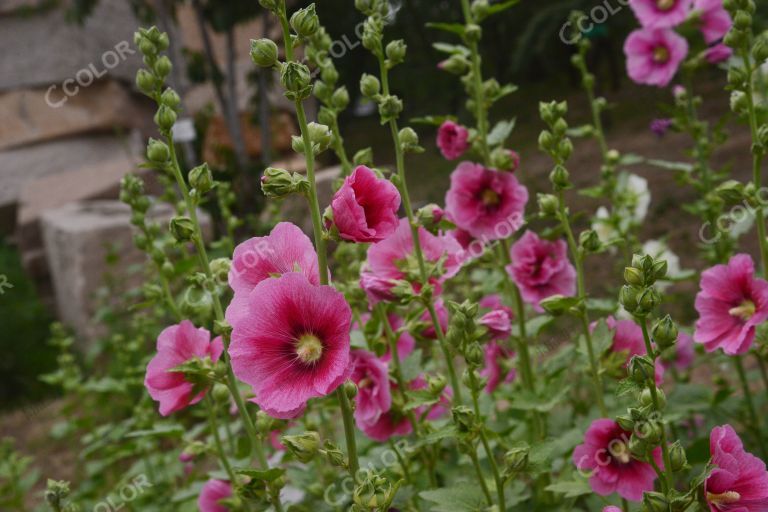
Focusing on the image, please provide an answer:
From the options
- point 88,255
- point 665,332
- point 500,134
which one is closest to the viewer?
point 665,332

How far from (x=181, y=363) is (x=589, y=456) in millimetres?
588

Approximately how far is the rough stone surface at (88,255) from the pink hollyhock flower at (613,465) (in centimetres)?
355

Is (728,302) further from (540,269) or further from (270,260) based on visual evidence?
(270,260)

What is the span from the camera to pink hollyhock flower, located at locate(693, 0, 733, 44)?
1.64 meters

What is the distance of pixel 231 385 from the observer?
103 centimetres

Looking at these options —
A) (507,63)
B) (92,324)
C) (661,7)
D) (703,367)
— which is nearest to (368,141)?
(507,63)

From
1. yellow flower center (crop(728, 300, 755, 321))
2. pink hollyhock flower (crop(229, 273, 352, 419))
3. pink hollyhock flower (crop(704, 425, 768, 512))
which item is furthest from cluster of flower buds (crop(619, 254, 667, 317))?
yellow flower center (crop(728, 300, 755, 321))

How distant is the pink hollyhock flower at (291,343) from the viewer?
31.0 inches

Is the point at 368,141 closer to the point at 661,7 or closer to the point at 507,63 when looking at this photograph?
the point at 507,63

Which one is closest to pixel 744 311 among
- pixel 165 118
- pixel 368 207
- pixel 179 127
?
pixel 368 207

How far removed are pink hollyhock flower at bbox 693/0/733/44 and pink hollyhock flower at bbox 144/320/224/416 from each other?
1270mm

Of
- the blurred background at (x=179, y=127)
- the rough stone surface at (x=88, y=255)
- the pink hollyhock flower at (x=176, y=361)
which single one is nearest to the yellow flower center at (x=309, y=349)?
the pink hollyhock flower at (x=176, y=361)

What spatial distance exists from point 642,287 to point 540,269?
56 cm

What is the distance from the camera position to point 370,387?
1.18 meters
